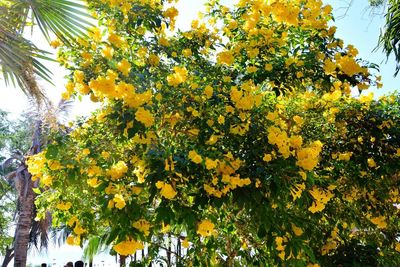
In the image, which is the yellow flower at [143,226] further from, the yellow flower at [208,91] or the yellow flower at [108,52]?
the yellow flower at [108,52]

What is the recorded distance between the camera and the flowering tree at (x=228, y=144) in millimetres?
2727

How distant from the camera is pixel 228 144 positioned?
9.93 ft

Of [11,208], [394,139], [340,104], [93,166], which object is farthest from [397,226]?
[11,208]

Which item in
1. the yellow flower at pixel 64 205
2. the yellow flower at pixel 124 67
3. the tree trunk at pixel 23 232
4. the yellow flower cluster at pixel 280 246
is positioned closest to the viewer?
the yellow flower cluster at pixel 280 246

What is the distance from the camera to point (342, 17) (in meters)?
3.56

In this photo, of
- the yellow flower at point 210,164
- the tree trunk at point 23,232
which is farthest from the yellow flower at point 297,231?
the tree trunk at point 23,232

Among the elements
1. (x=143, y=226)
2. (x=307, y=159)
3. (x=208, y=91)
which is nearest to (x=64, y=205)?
(x=143, y=226)

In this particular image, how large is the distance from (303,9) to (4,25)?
8.33 ft

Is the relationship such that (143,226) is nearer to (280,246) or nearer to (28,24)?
(280,246)

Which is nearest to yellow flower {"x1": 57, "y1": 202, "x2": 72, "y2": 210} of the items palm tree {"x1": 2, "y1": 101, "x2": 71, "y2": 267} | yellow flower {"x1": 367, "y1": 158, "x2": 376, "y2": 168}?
palm tree {"x1": 2, "y1": 101, "x2": 71, "y2": 267}

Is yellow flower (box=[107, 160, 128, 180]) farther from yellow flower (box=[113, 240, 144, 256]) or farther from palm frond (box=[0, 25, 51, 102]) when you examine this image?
palm frond (box=[0, 25, 51, 102])

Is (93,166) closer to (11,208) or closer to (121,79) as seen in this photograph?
(121,79)

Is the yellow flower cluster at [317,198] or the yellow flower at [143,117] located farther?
the yellow flower cluster at [317,198]

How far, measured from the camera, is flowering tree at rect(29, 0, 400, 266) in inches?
107
